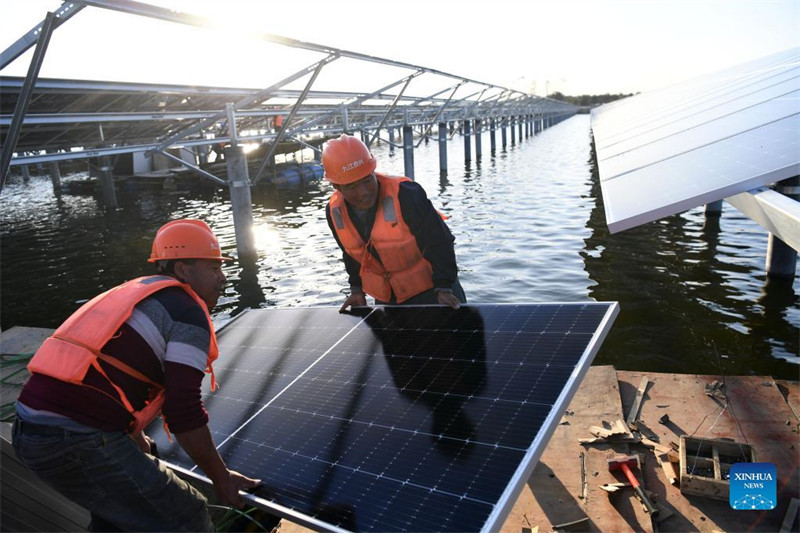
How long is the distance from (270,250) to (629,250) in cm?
1054

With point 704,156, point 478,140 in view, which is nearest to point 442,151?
point 478,140

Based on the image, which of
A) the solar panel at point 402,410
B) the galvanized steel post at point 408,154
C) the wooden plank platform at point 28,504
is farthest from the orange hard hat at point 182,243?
the galvanized steel post at point 408,154

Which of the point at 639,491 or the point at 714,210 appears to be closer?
the point at 639,491

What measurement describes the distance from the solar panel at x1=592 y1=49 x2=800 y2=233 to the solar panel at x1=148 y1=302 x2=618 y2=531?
7.83ft

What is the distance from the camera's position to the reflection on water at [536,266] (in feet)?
29.2

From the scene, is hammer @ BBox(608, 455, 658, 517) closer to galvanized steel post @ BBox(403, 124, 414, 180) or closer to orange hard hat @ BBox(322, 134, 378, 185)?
orange hard hat @ BBox(322, 134, 378, 185)

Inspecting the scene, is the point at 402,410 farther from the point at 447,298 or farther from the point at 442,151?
the point at 442,151

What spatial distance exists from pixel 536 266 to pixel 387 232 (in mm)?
8794

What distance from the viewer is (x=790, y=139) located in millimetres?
6828

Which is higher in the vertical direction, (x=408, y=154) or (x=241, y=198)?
(x=408, y=154)

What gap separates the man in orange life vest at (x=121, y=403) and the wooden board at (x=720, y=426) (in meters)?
3.47

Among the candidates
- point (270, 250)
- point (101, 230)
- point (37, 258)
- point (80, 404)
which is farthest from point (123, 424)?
point (101, 230)

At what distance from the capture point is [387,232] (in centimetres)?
516

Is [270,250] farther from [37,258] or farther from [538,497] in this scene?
[538,497]
